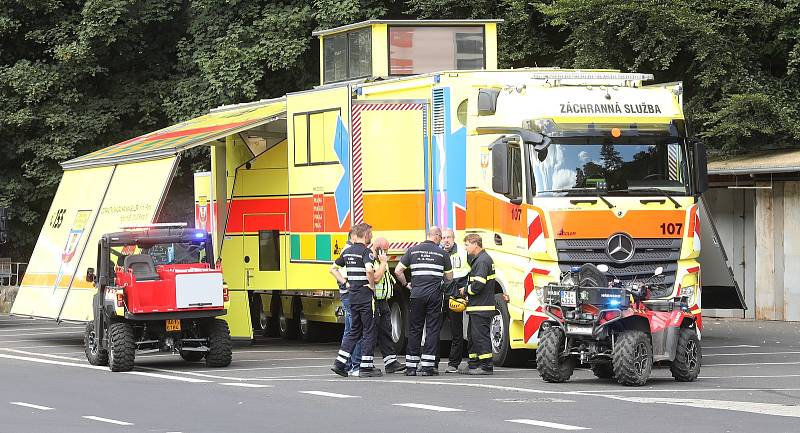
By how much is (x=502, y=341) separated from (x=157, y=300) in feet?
15.0

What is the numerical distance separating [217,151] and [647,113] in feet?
28.5

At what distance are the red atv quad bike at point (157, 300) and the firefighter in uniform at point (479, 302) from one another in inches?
143

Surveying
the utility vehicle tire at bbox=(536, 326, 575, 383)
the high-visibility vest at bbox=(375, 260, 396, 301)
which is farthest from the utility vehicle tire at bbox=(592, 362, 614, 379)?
the high-visibility vest at bbox=(375, 260, 396, 301)

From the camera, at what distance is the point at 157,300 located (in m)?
20.3

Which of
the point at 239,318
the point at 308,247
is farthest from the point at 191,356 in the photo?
the point at 239,318

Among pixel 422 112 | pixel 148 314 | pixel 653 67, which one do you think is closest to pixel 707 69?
pixel 653 67

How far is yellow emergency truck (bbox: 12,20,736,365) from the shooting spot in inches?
747

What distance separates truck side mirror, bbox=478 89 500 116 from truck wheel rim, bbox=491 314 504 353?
2.70 meters

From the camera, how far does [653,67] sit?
31.4 m

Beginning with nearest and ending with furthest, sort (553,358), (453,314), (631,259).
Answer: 1. (553,358)
2. (631,259)
3. (453,314)

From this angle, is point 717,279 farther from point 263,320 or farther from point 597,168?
point 263,320

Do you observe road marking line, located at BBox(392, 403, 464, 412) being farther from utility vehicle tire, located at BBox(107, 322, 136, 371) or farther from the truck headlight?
utility vehicle tire, located at BBox(107, 322, 136, 371)

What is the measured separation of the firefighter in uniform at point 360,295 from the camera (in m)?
18.8

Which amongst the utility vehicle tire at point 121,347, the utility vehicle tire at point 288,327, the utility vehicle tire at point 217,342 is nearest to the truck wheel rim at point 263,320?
the utility vehicle tire at point 288,327
